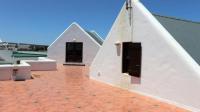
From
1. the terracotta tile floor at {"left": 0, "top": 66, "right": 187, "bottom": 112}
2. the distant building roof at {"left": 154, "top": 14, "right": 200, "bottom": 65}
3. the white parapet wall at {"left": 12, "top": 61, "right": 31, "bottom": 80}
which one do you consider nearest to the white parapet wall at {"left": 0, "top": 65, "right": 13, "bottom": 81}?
the white parapet wall at {"left": 12, "top": 61, "right": 31, "bottom": 80}

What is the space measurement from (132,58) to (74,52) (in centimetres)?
1596

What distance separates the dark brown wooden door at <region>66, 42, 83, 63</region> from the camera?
90.3ft

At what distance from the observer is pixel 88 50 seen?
87.7 feet

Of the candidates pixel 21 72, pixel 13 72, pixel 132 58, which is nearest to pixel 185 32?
pixel 132 58

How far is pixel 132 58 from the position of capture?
12133 mm

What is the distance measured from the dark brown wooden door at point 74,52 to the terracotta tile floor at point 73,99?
1396 centimetres

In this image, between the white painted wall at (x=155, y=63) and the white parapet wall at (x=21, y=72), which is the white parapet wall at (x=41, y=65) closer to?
the white parapet wall at (x=21, y=72)

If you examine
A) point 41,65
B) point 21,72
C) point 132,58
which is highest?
point 132,58

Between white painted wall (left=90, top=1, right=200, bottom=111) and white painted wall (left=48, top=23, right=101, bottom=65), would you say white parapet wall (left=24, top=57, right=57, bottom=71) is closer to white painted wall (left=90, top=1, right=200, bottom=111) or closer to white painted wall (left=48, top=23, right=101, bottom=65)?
white painted wall (left=48, top=23, right=101, bottom=65)

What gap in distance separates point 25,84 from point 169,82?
7.78m

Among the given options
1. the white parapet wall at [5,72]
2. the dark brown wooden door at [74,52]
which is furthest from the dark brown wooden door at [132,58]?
Result: the dark brown wooden door at [74,52]

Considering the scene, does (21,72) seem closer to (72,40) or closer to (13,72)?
(13,72)

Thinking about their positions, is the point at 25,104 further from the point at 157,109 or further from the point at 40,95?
the point at 157,109

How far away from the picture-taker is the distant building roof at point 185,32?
10170 mm
